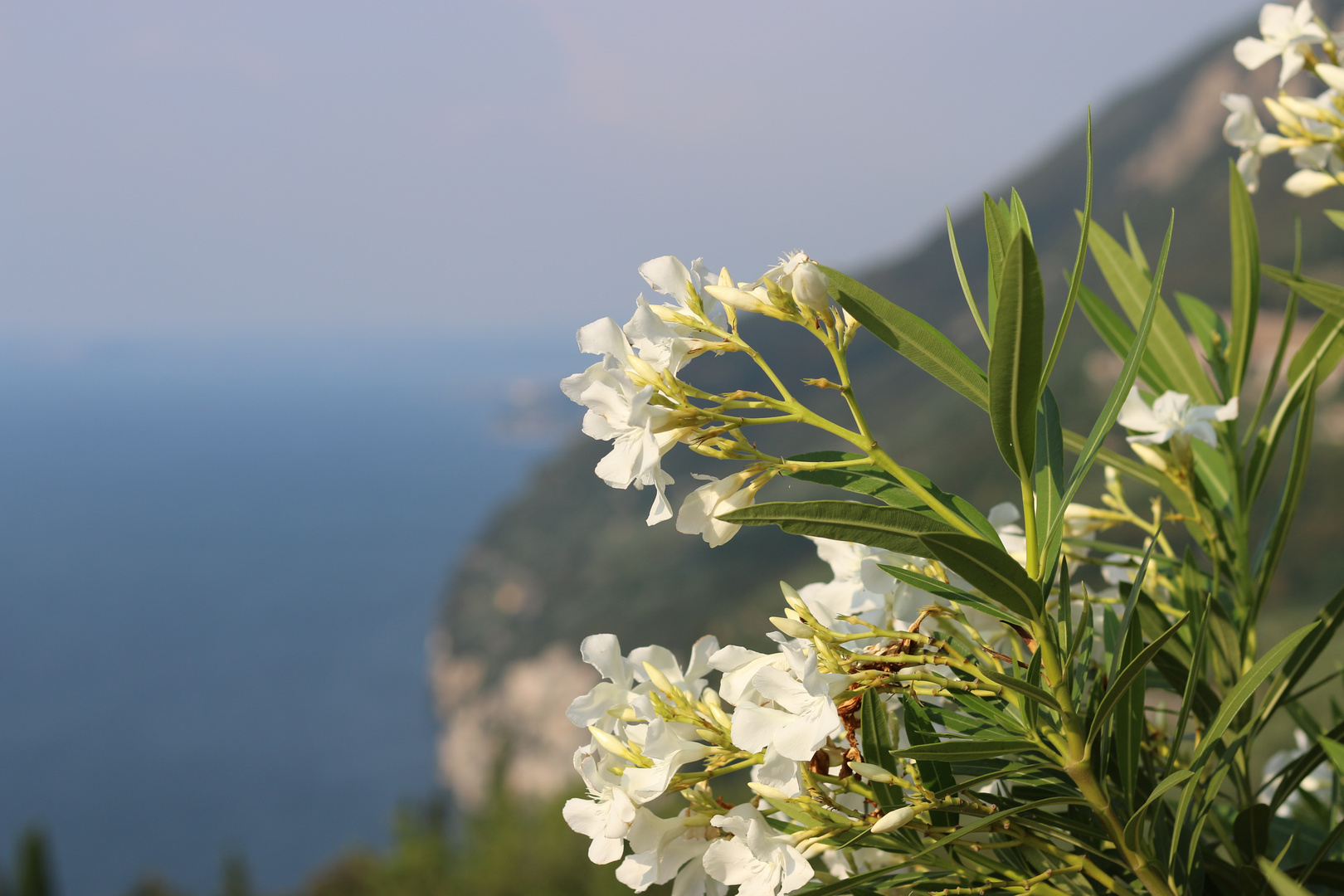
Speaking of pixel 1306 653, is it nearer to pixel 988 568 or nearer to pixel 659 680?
pixel 988 568

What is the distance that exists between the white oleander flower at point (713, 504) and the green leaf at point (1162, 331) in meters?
0.62

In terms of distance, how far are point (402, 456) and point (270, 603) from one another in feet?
130

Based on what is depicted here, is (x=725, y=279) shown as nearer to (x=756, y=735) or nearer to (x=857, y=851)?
(x=756, y=735)

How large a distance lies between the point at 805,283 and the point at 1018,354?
0.16 m

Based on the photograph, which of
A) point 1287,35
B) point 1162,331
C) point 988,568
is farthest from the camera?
point 1287,35

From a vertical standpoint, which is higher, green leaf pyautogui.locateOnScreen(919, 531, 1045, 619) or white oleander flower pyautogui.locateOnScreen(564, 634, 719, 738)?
green leaf pyautogui.locateOnScreen(919, 531, 1045, 619)

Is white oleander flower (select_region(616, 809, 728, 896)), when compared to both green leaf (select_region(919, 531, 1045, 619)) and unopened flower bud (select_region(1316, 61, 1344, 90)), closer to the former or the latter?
green leaf (select_region(919, 531, 1045, 619))

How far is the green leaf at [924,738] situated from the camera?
0.70 meters

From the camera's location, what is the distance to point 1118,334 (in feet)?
3.69

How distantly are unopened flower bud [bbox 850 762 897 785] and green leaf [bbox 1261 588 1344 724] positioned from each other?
16.5 inches

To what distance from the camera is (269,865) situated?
55.2 metres

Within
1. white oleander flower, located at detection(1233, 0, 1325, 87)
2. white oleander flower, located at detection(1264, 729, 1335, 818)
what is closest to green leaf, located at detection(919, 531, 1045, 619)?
white oleander flower, located at detection(1264, 729, 1335, 818)

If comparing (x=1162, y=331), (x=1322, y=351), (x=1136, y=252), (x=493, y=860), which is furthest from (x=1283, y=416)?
(x=493, y=860)

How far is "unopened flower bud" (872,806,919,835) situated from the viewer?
0.65 m
